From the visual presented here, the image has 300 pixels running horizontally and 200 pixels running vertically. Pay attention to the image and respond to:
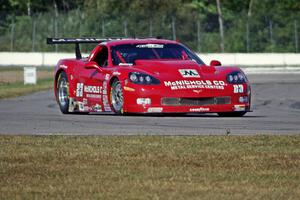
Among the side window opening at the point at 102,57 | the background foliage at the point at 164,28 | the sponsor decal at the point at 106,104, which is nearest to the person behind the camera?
the sponsor decal at the point at 106,104

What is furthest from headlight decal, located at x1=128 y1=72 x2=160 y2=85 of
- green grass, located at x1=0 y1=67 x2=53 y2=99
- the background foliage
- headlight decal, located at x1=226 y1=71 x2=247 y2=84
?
the background foliage

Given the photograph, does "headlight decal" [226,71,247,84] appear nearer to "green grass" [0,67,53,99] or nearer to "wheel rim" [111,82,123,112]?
"wheel rim" [111,82,123,112]

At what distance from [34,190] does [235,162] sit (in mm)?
2361

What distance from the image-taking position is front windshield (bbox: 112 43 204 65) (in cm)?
1783

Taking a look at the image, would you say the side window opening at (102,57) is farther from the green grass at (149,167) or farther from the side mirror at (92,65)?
the green grass at (149,167)

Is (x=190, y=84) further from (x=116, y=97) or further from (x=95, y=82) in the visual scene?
(x=95, y=82)

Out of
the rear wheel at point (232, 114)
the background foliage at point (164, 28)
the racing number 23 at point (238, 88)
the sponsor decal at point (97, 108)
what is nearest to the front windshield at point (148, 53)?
the sponsor decal at point (97, 108)

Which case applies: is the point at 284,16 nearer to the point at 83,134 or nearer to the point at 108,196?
the point at 83,134

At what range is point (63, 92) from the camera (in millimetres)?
19469

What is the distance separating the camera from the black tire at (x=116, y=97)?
56.3 feet

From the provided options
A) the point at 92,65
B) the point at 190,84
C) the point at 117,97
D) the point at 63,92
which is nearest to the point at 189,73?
the point at 190,84

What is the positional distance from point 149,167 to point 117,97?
23.3 ft

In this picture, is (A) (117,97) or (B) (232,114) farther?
(B) (232,114)

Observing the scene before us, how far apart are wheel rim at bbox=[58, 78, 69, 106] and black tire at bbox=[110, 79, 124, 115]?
1898 mm
